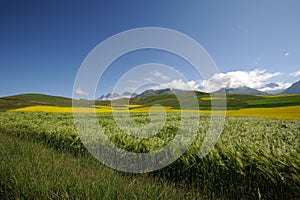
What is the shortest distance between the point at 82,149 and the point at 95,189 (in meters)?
3.35

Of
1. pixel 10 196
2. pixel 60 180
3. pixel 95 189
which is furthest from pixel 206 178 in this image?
pixel 10 196

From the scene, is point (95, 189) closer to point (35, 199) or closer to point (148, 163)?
point (35, 199)

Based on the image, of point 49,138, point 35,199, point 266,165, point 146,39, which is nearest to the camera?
Result: point 35,199

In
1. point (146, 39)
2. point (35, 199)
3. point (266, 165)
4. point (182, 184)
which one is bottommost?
point (182, 184)

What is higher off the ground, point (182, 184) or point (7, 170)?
Answer: point (7, 170)

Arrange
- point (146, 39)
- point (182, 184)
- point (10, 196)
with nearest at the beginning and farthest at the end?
1. point (10, 196)
2. point (182, 184)
3. point (146, 39)

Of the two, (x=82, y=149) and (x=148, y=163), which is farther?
(x=82, y=149)

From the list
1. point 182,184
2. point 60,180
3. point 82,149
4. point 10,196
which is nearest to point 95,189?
point 60,180

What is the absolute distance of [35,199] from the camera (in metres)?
2.88

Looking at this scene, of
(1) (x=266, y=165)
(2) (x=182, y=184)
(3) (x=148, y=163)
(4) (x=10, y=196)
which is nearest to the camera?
(4) (x=10, y=196)

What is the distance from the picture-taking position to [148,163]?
4812 mm

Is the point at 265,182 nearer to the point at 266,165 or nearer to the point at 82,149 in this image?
the point at 266,165

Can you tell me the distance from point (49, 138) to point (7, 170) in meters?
3.87

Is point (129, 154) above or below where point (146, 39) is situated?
below
